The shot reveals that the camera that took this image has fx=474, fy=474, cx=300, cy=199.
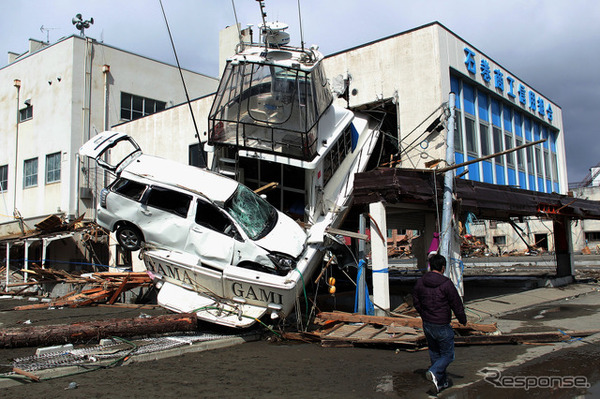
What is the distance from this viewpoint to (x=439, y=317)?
18.1ft

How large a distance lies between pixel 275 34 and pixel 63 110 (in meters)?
16.0

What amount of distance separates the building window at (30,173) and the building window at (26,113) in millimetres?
2350

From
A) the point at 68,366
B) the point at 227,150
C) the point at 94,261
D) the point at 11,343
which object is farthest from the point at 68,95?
the point at 68,366

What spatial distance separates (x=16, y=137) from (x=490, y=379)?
90.6 feet

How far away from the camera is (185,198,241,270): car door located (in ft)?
29.5

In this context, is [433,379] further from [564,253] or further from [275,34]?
[564,253]

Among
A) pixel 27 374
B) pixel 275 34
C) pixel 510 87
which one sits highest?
pixel 510 87

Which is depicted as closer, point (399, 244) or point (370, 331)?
point (370, 331)

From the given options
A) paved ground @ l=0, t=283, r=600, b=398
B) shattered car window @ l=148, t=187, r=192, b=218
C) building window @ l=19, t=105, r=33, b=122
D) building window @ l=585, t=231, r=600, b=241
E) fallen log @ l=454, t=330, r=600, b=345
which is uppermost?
building window @ l=19, t=105, r=33, b=122

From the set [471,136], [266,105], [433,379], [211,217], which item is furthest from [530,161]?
[433,379]

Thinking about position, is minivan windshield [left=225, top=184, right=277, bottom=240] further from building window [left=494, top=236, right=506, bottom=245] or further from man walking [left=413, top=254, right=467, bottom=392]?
building window [left=494, top=236, right=506, bottom=245]

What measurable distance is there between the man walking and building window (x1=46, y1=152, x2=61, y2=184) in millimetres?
22433

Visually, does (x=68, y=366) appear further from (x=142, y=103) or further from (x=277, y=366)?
(x=142, y=103)

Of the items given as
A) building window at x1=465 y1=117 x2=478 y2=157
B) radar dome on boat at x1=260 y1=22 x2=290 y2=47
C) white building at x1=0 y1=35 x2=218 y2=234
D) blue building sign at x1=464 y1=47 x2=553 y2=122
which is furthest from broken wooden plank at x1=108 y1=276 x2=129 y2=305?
blue building sign at x1=464 y1=47 x2=553 y2=122
